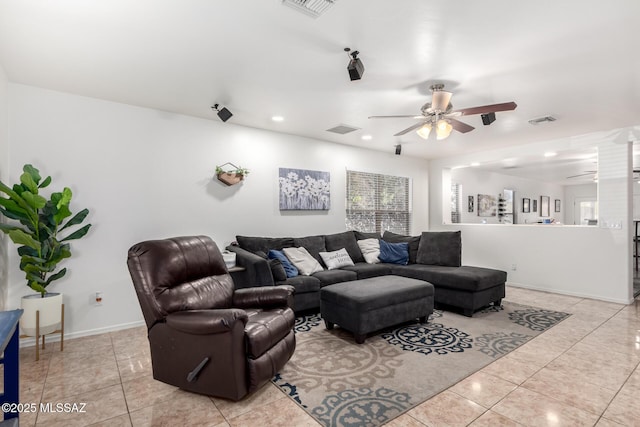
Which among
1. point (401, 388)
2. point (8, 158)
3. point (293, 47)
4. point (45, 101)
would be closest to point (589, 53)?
point (293, 47)

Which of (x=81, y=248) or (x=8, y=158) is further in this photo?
(x=81, y=248)

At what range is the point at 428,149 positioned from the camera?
6102mm

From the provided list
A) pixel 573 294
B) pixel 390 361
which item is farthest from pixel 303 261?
pixel 573 294

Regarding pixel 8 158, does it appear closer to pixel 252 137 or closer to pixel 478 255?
pixel 252 137

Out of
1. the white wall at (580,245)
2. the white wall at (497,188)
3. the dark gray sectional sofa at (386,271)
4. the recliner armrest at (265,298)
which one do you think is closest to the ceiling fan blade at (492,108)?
A: the dark gray sectional sofa at (386,271)

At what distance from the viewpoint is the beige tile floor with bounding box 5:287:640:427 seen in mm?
1958

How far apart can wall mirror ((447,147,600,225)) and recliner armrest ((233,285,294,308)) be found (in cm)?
513

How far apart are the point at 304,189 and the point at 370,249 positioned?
4.81 ft

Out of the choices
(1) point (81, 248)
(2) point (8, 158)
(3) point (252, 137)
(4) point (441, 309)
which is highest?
(3) point (252, 137)

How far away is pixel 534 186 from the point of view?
1016cm

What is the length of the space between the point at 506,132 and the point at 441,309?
111 inches

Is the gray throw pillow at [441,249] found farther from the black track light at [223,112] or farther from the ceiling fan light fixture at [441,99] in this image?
the black track light at [223,112]

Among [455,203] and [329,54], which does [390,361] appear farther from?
[455,203]

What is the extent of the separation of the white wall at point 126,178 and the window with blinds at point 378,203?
158cm
